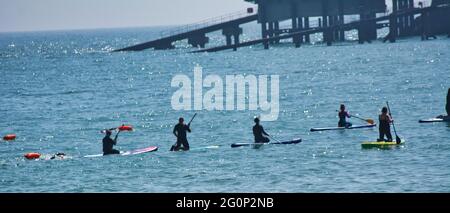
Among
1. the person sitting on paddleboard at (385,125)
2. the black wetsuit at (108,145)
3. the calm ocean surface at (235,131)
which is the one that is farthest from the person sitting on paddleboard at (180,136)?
the person sitting on paddleboard at (385,125)

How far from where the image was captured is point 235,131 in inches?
2084

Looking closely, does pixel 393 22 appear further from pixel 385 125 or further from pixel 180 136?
pixel 385 125

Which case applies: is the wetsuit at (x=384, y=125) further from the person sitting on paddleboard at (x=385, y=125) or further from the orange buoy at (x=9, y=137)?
the orange buoy at (x=9, y=137)

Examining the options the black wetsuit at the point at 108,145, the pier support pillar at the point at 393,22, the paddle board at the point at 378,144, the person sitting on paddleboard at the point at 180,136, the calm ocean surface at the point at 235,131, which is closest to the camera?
the calm ocean surface at the point at 235,131

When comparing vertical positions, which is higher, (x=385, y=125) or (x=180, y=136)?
(x=385, y=125)

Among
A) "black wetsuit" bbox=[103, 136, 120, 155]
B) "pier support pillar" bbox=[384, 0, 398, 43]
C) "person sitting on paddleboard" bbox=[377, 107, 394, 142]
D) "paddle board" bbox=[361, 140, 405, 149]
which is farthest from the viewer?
"pier support pillar" bbox=[384, 0, 398, 43]

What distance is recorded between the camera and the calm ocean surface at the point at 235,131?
109ft

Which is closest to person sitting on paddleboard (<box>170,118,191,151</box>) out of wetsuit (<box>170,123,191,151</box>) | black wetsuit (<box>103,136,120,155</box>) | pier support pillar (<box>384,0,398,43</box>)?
wetsuit (<box>170,123,191,151</box>)

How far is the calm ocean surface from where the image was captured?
33.2m

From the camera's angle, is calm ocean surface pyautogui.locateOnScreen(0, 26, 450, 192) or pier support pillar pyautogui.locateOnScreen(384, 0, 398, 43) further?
pier support pillar pyautogui.locateOnScreen(384, 0, 398, 43)

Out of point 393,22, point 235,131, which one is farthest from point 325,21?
point 235,131

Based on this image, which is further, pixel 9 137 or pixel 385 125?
pixel 9 137

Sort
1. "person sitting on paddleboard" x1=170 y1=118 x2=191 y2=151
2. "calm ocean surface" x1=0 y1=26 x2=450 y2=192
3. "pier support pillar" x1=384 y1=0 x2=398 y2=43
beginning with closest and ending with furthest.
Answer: "calm ocean surface" x1=0 y1=26 x2=450 y2=192 < "person sitting on paddleboard" x1=170 y1=118 x2=191 y2=151 < "pier support pillar" x1=384 y1=0 x2=398 y2=43

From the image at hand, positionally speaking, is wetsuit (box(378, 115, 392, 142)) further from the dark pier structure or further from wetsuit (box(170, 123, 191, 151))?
the dark pier structure
